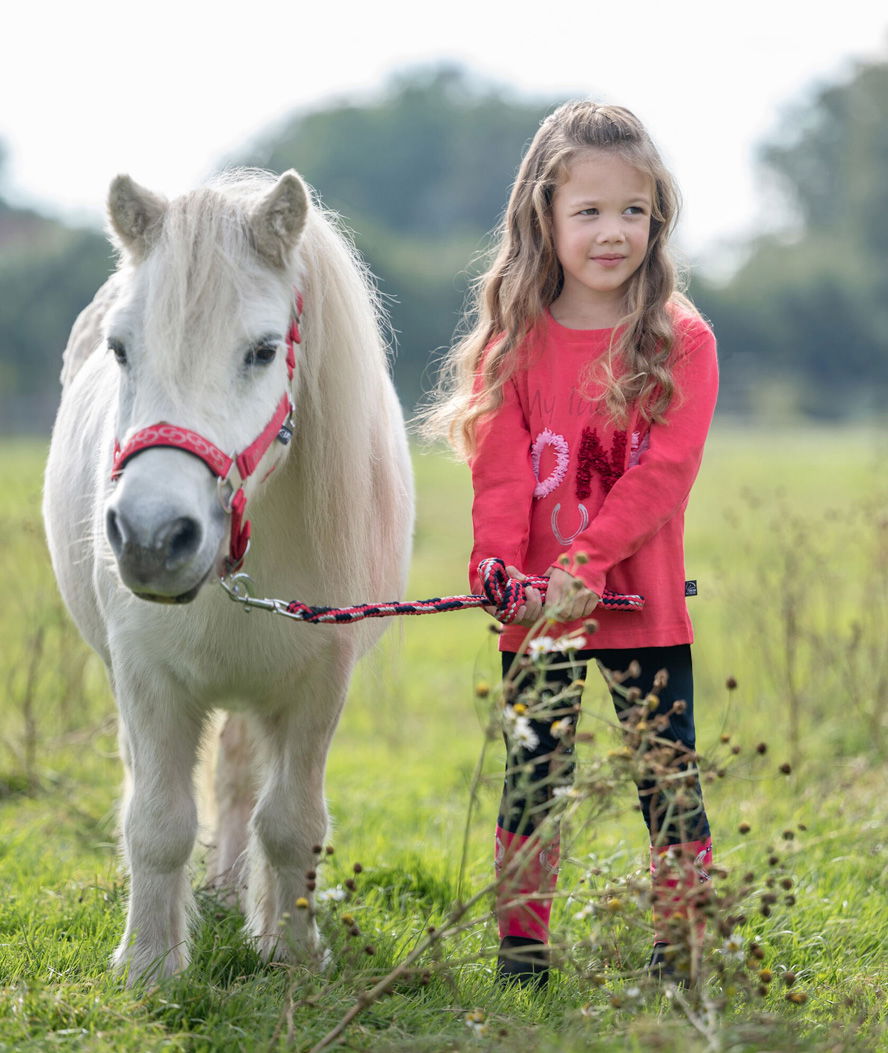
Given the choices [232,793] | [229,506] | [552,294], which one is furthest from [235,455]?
[232,793]

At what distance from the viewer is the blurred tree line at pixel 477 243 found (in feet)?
134

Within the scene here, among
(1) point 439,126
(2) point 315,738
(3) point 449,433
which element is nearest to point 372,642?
(2) point 315,738

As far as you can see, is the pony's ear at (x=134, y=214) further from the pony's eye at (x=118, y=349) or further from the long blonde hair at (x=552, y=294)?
the long blonde hair at (x=552, y=294)

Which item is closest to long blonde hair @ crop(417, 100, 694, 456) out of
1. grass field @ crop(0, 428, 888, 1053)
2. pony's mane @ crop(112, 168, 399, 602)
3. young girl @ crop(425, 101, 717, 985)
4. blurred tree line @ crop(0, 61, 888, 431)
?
young girl @ crop(425, 101, 717, 985)

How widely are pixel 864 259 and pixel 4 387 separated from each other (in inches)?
1723

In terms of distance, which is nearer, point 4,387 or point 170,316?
point 170,316

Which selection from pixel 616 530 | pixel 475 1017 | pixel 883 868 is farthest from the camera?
pixel 883 868

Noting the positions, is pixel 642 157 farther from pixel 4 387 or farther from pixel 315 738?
pixel 4 387

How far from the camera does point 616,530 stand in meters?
2.66

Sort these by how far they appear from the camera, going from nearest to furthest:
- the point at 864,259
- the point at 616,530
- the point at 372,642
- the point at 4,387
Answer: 1. the point at 616,530
2. the point at 372,642
3. the point at 4,387
4. the point at 864,259

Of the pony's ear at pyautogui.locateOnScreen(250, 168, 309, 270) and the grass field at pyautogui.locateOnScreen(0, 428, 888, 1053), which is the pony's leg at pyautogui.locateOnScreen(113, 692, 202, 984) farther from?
the pony's ear at pyautogui.locateOnScreen(250, 168, 309, 270)

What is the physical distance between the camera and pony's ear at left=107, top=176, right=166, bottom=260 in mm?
2498

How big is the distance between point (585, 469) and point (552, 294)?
1.58 feet

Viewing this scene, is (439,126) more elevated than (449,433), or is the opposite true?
(439,126)
